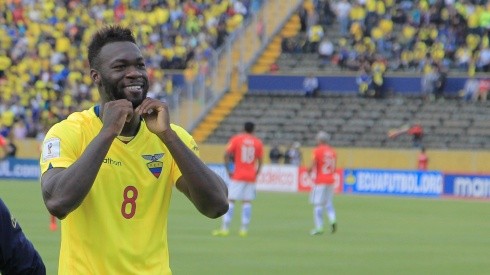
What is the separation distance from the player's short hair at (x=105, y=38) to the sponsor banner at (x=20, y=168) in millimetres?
37846

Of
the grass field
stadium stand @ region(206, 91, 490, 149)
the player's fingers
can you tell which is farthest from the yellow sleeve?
stadium stand @ region(206, 91, 490, 149)

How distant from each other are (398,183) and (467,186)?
7.11ft

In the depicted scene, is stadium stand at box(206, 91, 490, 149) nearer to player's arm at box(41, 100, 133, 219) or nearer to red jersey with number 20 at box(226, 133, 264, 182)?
red jersey with number 20 at box(226, 133, 264, 182)

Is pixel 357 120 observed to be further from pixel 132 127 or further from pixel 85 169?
pixel 85 169

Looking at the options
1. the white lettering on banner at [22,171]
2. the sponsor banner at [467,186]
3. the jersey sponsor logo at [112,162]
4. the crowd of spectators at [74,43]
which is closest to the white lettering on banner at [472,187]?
the sponsor banner at [467,186]

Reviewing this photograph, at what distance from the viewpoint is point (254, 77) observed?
4619 cm

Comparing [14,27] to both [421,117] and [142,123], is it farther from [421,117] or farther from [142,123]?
[142,123]

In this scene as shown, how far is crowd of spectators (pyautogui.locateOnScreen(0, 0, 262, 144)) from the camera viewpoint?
45719mm

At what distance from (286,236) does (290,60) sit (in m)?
23.6

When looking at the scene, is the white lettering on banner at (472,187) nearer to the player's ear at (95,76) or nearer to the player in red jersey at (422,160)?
the player in red jersey at (422,160)

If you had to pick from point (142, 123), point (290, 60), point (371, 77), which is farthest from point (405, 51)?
point (142, 123)

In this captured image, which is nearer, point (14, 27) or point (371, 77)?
Answer: point (371, 77)

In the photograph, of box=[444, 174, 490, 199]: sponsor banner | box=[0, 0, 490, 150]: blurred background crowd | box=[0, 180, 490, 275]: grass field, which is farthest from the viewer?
box=[0, 0, 490, 150]: blurred background crowd

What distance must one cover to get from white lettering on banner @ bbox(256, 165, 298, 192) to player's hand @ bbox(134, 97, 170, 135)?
34646mm
